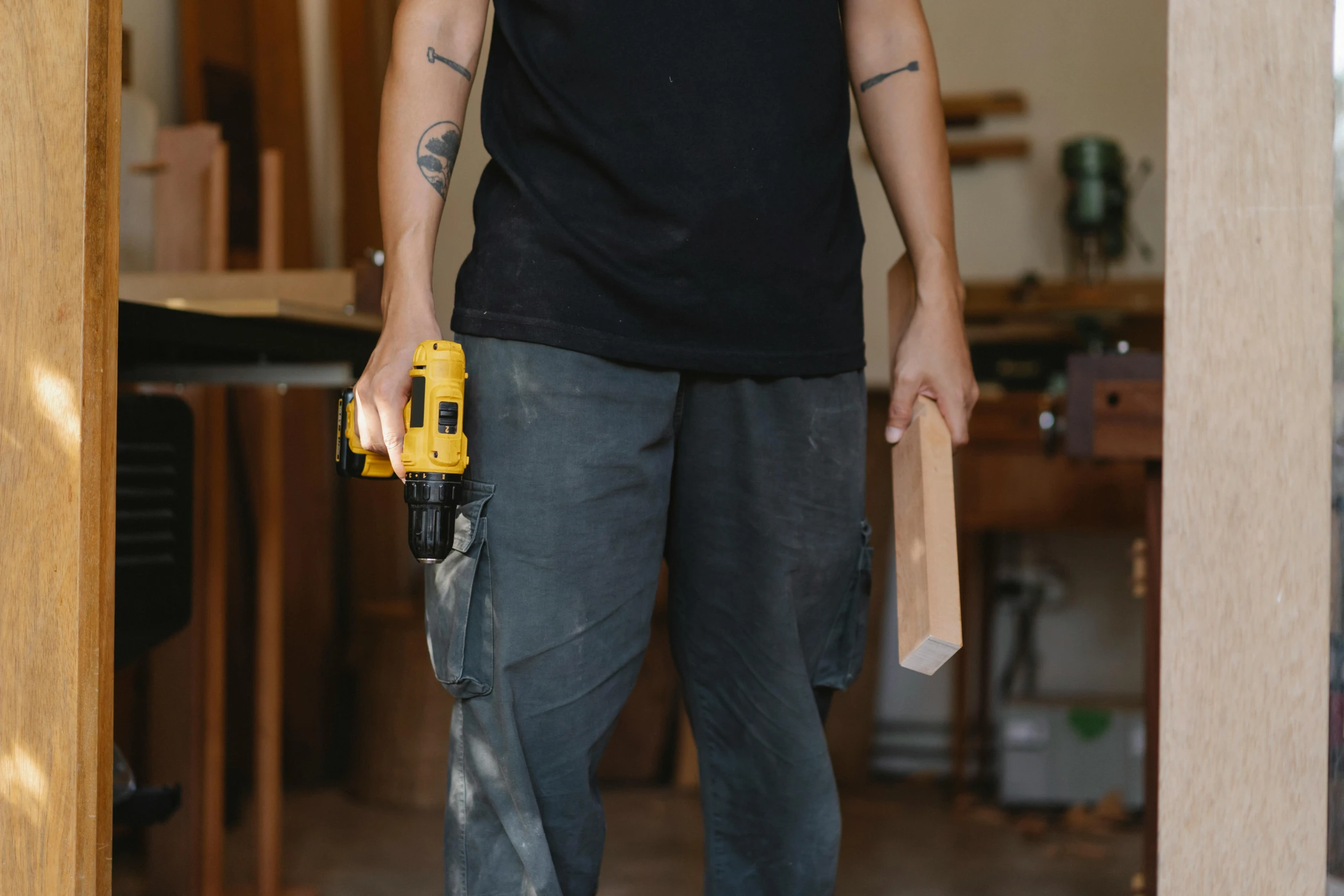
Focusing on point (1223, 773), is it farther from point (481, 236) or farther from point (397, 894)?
point (397, 894)

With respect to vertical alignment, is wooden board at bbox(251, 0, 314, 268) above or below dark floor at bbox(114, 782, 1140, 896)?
above

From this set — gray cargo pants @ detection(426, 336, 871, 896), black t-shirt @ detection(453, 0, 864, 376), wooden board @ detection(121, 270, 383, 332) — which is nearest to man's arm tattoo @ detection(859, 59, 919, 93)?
black t-shirt @ detection(453, 0, 864, 376)

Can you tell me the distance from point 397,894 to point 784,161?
1.63 metres

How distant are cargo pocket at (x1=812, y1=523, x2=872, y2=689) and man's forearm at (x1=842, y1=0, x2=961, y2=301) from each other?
0.28 m

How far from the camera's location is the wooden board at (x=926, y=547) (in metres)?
0.88

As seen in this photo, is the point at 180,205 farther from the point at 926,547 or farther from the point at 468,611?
the point at 926,547

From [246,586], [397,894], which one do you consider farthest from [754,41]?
[246,586]

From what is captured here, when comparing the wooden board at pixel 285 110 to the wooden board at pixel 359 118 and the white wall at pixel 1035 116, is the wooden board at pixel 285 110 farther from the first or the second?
the white wall at pixel 1035 116

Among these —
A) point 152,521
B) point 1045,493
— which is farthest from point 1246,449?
point 1045,493

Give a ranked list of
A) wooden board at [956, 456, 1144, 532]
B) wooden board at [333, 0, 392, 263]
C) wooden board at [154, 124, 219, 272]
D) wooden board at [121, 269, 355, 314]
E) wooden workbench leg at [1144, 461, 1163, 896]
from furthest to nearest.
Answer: wooden board at [333, 0, 392, 263], wooden board at [956, 456, 1144, 532], wooden board at [154, 124, 219, 272], wooden board at [121, 269, 355, 314], wooden workbench leg at [1144, 461, 1163, 896]

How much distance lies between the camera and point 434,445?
93 cm

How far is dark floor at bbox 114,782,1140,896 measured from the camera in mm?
2225

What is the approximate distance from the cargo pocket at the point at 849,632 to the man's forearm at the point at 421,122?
19.1 inches

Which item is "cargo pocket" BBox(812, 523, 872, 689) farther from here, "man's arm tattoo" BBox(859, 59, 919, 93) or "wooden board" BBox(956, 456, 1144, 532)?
"wooden board" BBox(956, 456, 1144, 532)
